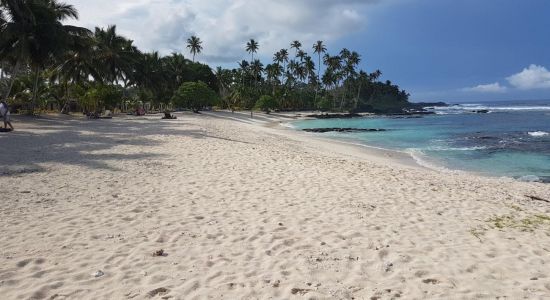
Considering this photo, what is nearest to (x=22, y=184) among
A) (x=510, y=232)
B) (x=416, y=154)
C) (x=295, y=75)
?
(x=510, y=232)

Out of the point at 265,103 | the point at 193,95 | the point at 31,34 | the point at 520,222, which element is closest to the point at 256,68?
the point at 265,103

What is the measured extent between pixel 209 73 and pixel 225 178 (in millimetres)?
74860

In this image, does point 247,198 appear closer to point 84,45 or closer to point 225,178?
point 225,178

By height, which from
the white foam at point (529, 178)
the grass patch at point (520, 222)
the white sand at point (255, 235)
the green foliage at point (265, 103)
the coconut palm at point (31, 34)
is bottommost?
the white foam at point (529, 178)

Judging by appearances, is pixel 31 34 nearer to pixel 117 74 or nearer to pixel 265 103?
pixel 117 74

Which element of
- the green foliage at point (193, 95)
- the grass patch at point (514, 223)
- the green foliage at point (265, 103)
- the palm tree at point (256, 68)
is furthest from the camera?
the palm tree at point (256, 68)

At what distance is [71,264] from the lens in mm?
5094

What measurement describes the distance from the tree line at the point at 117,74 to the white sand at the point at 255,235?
72.3 feet

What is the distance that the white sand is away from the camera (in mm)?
4758

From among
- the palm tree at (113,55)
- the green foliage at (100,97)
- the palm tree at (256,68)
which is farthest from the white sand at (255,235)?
the palm tree at (256,68)

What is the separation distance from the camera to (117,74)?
53.9 metres

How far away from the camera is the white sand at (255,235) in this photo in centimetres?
476

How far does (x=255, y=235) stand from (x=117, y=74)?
5379 centimetres

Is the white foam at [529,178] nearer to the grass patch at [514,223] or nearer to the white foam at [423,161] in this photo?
the white foam at [423,161]
